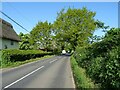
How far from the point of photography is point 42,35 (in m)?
95.0

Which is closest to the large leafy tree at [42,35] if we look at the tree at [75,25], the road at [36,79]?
the tree at [75,25]

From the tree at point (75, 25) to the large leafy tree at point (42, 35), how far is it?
19.8 m

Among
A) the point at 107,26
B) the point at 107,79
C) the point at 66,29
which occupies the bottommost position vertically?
the point at 107,79

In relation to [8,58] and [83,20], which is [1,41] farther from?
[83,20]

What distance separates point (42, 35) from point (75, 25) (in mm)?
28779

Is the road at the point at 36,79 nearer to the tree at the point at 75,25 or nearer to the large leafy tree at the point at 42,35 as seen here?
the tree at the point at 75,25

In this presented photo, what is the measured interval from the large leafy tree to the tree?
779 inches

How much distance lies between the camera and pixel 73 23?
6956 centimetres

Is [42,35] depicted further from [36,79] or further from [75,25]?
[36,79]

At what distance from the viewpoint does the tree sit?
218ft

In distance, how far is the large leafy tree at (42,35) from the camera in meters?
94.2

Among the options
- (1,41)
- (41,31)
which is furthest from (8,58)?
(41,31)

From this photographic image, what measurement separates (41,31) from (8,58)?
202 ft

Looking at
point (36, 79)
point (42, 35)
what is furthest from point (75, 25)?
point (36, 79)
